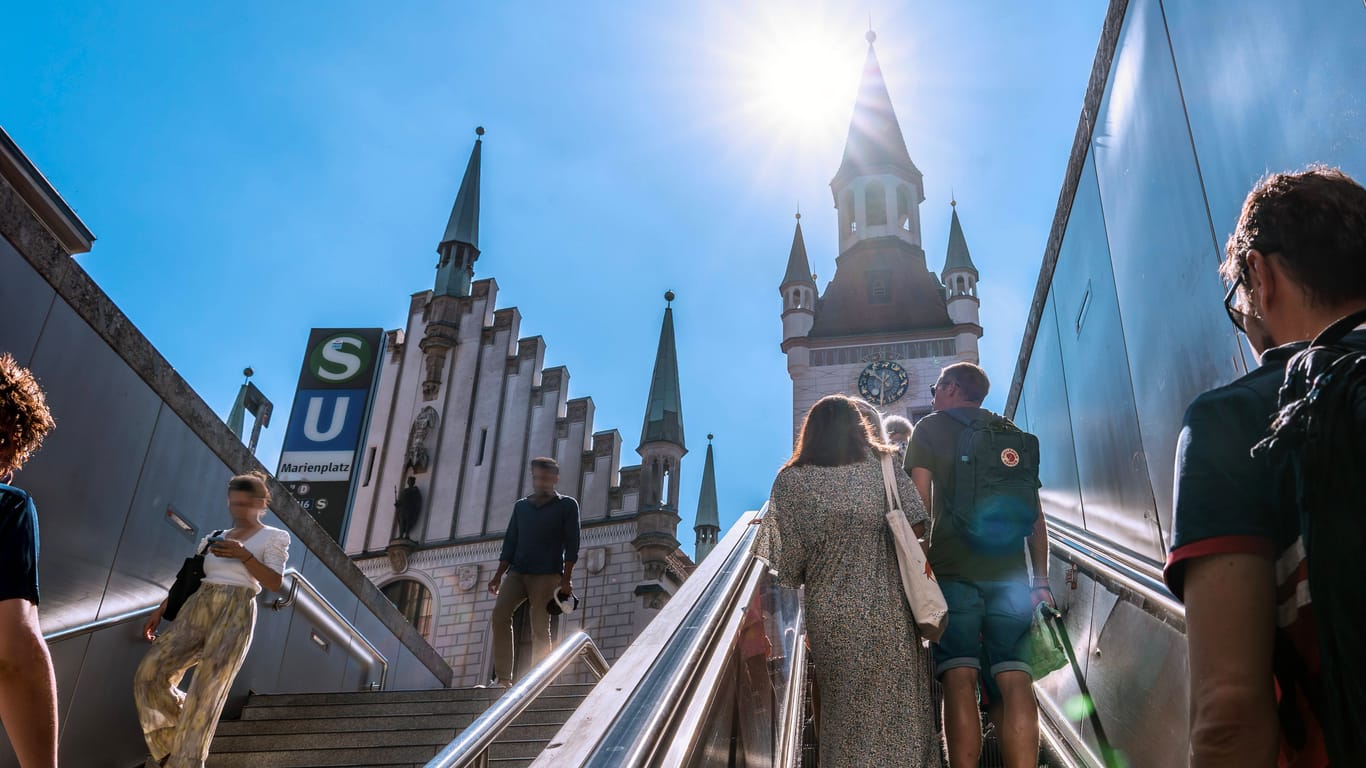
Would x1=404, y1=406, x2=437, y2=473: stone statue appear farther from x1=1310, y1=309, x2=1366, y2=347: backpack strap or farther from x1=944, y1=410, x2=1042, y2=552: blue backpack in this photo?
x1=1310, y1=309, x2=1366, y2=347: backpack strap

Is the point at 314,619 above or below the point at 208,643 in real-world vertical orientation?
above

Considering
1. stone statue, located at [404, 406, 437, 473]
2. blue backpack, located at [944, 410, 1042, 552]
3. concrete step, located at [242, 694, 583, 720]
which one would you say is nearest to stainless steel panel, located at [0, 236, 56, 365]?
concrete step, located at [242, 694, 583, 720]

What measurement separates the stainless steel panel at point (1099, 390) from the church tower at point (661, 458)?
59.0 feet

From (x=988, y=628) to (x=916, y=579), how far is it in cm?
49

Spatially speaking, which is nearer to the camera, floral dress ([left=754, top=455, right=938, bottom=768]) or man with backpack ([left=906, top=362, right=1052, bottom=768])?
floral dress ([left=754, top=455, right=938, bottom=768])

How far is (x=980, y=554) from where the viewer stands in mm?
3502

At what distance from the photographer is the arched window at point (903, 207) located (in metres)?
47.7

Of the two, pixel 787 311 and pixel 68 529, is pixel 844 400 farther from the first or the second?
pixel 787 311

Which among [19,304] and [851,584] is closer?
[851,584]

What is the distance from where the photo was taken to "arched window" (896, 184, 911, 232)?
47.7m

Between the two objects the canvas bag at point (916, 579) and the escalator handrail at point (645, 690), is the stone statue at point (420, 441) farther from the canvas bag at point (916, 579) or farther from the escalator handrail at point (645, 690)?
the canvas bag at point (916, 579)

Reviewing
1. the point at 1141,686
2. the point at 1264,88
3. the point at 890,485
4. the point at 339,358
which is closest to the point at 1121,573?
the point at 1141,686

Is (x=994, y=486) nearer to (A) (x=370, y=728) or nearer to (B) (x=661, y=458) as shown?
(A) (x=370, y=728)

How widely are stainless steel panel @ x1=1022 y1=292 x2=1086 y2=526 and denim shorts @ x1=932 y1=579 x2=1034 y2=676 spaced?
3.05m
